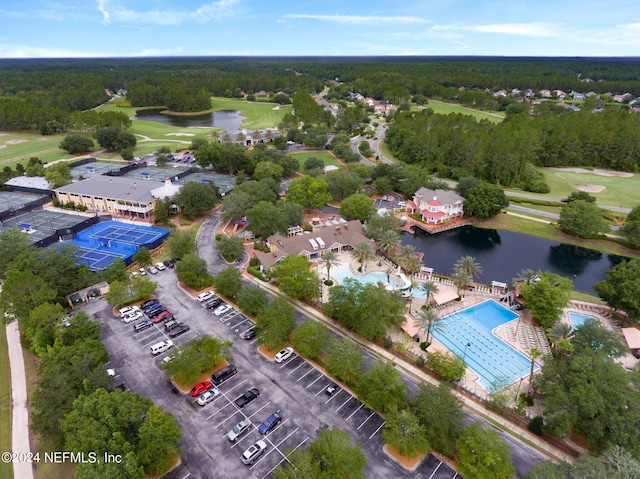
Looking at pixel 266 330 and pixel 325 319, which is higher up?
pixel 266 330

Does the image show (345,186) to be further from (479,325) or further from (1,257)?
(1,257)

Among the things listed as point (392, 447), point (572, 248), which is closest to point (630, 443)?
point (392, 447)

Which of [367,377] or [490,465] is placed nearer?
[490,465]

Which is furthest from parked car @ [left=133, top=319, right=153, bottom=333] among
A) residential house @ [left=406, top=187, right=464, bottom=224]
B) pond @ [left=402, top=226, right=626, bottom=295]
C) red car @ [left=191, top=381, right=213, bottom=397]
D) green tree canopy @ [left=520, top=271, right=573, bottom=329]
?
residential house @ [left=406, top=187, right=464, bottom=224]

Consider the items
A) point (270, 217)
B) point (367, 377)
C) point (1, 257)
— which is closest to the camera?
point (367, 377)

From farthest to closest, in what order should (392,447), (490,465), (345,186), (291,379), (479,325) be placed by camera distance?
(345,186) < (479,325) < (291,379) < (392,447) < (490,465)

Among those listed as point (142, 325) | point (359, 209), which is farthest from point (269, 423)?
point (359, 209)

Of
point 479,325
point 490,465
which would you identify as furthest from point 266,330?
point 479,325

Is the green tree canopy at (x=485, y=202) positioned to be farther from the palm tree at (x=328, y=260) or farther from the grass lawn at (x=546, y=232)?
the palm tree at (x=328, y=260)
